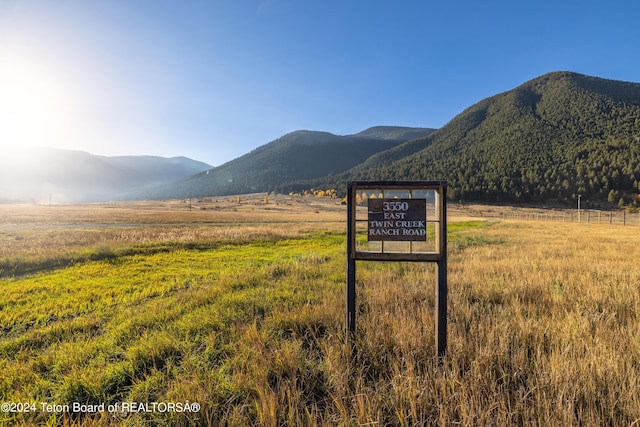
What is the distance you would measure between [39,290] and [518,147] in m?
147

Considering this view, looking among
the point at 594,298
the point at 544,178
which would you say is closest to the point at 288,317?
the point at 594,298

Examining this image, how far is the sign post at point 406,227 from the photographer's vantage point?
10.7 feet

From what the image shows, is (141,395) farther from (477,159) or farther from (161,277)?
(477,159)

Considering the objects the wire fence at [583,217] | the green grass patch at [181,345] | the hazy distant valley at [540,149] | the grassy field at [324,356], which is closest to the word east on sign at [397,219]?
the grassy field at [324,356]

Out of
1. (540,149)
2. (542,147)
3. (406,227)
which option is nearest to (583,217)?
(540,149)

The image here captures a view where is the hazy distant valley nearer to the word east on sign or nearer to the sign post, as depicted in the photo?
the sign post

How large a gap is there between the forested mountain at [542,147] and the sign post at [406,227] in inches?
3998

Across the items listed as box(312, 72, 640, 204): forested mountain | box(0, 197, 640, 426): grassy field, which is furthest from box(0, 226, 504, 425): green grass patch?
box(312, 72, 640, 204): forested mountain

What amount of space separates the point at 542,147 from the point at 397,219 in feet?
477

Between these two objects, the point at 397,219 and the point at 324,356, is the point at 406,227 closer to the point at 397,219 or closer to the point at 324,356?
the point at 397,219

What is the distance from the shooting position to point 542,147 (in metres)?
111

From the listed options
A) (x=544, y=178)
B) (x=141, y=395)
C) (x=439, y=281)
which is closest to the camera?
(x=141, y=395)

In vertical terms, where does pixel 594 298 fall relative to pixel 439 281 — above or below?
below

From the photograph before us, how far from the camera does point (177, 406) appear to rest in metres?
2.57
